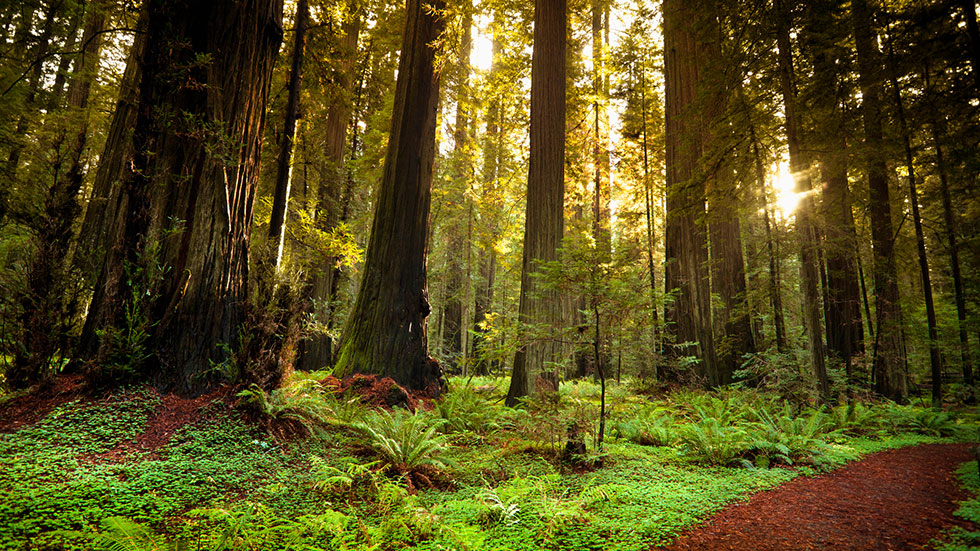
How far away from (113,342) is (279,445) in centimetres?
180

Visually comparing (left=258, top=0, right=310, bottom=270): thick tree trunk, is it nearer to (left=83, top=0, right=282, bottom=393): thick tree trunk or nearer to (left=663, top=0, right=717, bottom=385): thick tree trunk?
(left=83, top=0, right=282, bottom=393): thick tree trunk

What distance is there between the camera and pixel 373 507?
3.14m

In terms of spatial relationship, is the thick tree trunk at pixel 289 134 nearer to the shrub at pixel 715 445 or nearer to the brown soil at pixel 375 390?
the brown soil at pixel 375 390

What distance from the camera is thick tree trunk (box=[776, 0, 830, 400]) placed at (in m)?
7.12

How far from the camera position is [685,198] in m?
9.75

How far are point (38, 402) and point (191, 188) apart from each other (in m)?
2.40

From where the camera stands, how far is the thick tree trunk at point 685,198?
30.7 feet

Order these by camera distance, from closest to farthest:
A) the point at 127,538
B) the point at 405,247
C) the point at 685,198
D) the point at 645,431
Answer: the point at 127,538 < the point at 645,431 < the point at 405,247 < the point at 685,198

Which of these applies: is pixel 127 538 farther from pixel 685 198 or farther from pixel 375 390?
pixel 685 198

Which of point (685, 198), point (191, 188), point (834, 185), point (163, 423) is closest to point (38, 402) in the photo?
point (163, 423)

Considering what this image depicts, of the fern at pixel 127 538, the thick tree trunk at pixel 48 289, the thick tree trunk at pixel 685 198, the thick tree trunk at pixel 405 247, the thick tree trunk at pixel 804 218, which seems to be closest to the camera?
the fern at pixel 127 538

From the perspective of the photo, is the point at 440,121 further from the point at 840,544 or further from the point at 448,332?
the point at 840,544

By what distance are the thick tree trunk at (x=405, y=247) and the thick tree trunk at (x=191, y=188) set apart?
279cm

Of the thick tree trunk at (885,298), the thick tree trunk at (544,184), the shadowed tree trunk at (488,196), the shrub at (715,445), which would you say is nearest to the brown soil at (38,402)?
the thick tree trunk at (544,184)
